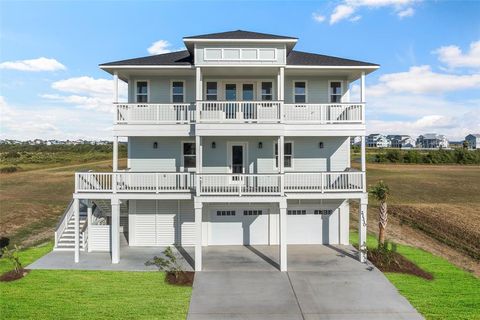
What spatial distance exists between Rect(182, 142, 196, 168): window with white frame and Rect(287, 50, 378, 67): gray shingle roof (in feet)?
20.9

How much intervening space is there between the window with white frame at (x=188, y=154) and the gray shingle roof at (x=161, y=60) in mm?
4074

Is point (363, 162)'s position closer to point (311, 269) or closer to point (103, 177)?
point (311, 269)

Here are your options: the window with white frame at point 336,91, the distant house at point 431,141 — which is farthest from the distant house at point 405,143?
the window with white frame at point 336,91

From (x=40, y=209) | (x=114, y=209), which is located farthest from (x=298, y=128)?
(x=40, y=209)

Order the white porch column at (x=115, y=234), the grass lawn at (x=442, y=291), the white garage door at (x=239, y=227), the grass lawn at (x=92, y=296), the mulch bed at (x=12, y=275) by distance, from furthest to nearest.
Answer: the white garage door at (x=239, y=227), the white porch column at (x=115, y=234), the mulch bed at (x=12, y=275), the grass lawn at (x=442, y=291), the grass lawn at (x=92, y=296)

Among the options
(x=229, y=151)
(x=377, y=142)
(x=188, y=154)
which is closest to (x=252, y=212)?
(x=229, y=151)

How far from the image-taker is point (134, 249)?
59.7ft

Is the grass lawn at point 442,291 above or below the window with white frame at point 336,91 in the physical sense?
below

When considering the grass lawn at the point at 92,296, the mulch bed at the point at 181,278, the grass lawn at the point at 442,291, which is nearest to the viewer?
the grass lawn at the point at 92,296

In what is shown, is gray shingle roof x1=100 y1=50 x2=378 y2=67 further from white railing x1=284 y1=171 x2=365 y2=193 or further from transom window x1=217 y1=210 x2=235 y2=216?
transom window x1=217 y1=210 x2=235 y2=216

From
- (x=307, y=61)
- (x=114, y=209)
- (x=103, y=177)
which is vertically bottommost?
(x=114, y=209)

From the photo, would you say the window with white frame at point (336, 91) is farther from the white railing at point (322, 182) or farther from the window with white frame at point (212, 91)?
the window with white frame at point (212, 91)

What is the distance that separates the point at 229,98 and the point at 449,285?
12.4 metres

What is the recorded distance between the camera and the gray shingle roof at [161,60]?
55.8 feet
